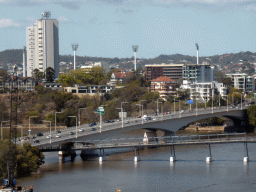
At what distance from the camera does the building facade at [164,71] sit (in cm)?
12850

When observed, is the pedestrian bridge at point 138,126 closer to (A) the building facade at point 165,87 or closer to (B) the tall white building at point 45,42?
(A) the building facade at point 165,87

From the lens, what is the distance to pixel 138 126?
55.1 m

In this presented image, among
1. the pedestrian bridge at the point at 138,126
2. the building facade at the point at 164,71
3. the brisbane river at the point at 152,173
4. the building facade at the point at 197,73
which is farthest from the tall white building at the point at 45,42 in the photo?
the brisbane river at the point at 152,173

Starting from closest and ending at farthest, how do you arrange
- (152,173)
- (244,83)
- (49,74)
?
(152,173)
(244,83)
(49,74)

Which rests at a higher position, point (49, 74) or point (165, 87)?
point (49, 74)

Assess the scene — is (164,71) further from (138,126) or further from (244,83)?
(138,126)

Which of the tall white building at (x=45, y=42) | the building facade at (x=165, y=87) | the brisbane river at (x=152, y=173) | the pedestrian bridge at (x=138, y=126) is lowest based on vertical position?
the brisbane river at (x=152, y=173)

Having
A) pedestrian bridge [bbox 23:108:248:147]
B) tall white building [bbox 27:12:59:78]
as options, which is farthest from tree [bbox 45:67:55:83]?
pedestrian bridge [bbox 23:108:248:147]

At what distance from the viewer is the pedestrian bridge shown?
154 feet

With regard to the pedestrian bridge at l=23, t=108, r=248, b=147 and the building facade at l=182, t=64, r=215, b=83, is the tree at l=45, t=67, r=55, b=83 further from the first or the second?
the pedestrian bridge at l=23, t=108, r=248, b=147

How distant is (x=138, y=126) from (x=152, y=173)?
1743cm

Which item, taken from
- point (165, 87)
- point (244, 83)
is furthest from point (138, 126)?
point (244, 83)

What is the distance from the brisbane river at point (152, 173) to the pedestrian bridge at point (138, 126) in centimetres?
190

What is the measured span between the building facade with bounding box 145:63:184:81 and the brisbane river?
80.9m
